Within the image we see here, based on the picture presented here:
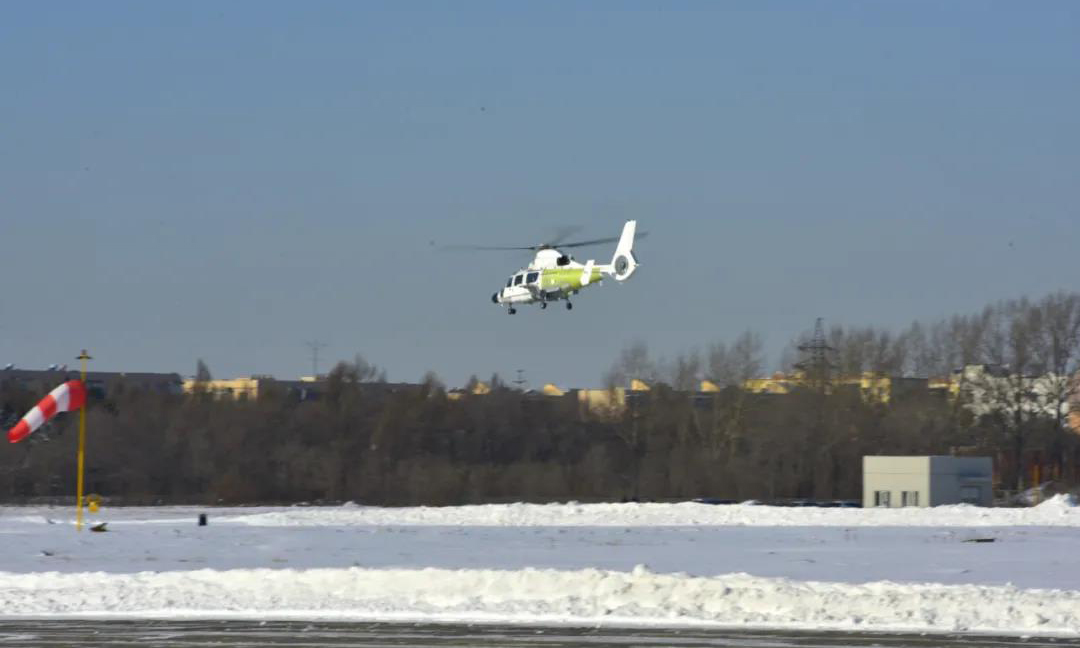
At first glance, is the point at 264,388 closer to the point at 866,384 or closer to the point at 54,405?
the point at 866,384

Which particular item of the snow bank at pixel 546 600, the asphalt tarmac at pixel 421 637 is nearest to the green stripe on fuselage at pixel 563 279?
the snow bank at pixel 546 600

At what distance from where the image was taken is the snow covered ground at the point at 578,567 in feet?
78.2

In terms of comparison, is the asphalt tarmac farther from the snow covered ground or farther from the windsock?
the windsock

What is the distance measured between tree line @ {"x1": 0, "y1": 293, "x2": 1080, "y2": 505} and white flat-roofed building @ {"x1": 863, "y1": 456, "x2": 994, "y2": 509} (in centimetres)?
1682

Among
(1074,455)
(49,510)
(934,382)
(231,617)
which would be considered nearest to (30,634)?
(231,617)

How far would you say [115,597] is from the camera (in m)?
25.6

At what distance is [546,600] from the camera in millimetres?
25281

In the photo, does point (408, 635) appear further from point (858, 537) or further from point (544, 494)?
point (544, 494)

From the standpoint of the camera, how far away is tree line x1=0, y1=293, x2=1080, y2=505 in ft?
278

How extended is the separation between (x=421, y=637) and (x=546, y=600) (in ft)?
14.3

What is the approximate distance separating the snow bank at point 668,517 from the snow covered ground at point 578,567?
0.12 metres

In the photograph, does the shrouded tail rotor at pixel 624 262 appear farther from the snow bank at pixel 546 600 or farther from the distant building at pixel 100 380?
the distant building at pixel 100 380

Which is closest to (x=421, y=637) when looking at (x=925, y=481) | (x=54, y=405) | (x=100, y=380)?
(x=54, y=405)

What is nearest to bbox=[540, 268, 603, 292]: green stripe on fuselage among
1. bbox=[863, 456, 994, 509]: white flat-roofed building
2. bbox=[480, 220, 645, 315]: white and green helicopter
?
bbox=[480, 220, 645, 315]: white and green helicopter
